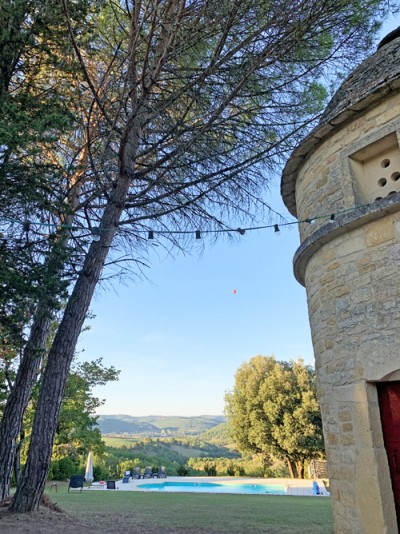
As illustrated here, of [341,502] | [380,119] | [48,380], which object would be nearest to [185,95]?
[380,119]

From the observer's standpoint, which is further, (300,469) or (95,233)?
(300,469)

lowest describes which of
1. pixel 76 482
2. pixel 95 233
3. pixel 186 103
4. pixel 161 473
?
pixel 161 473

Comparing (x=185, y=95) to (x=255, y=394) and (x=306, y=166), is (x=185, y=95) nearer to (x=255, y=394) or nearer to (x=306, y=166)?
(x=306, y=166)

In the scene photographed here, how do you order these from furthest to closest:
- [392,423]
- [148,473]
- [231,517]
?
1. [148,473]
2. [231,517]
3. [392,423]

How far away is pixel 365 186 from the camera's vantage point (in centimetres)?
441

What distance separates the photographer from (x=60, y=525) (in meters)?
5.43

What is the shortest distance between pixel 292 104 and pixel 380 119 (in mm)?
3614

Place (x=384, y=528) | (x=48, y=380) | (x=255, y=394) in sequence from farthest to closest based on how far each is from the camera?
(x=255, y=394)
(x=48, y=380)
(x=384, y=528)

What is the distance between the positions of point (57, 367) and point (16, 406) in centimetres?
185

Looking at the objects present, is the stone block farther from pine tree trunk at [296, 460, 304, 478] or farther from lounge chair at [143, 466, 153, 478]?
lounge chair at [143, 466, 153, 478]

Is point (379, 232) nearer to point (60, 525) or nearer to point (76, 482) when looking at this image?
point (60, 525)

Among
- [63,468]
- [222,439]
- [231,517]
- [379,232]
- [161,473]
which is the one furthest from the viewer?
[222,439]

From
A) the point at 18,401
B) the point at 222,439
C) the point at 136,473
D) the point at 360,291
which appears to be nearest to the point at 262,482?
the point at 136,473

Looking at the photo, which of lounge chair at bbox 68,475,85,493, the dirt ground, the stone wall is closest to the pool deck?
lounge chair at bbox 68,475,85,493
